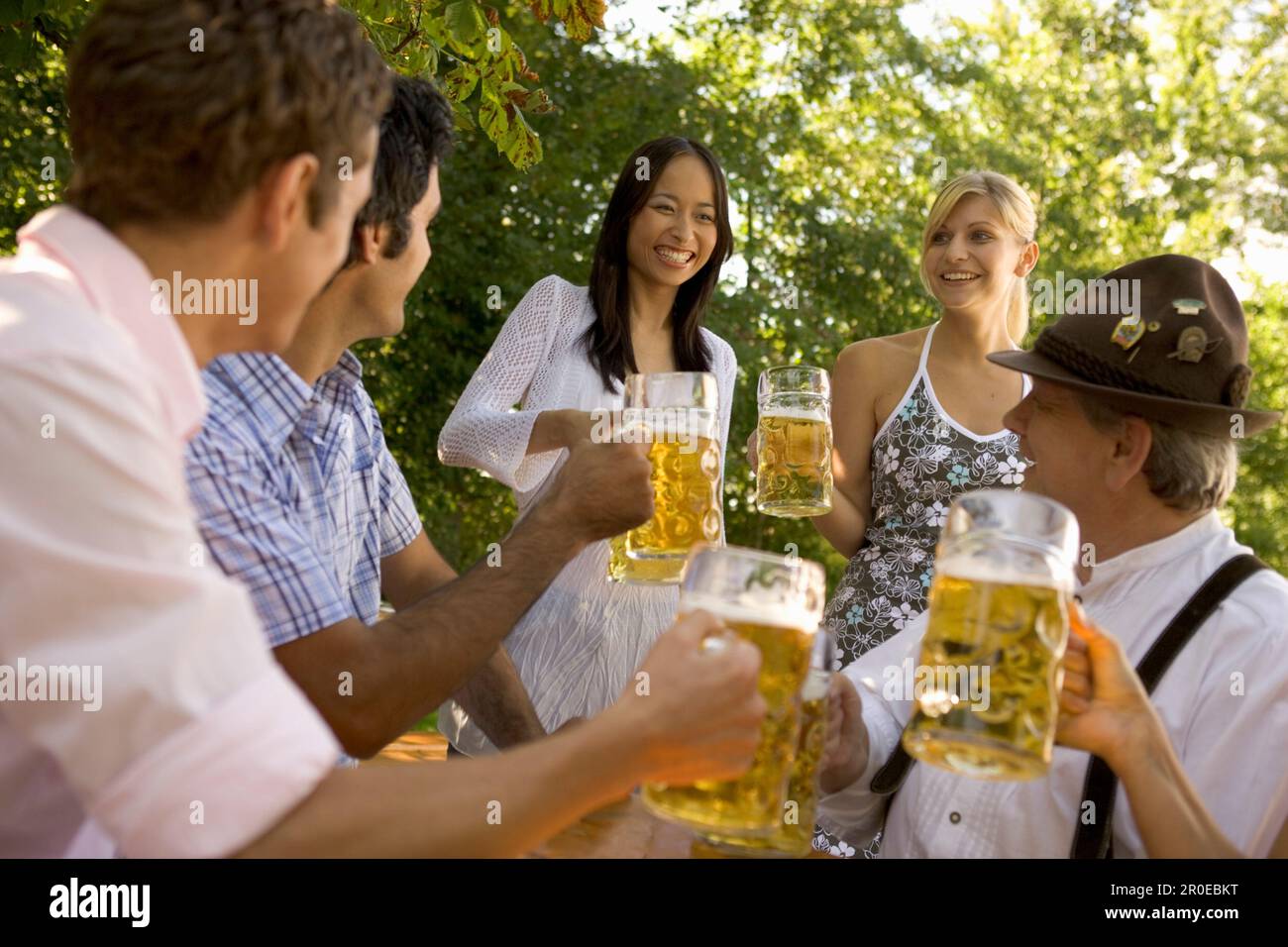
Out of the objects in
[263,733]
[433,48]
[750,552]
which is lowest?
[263,733]

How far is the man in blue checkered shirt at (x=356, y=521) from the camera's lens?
6.64ft

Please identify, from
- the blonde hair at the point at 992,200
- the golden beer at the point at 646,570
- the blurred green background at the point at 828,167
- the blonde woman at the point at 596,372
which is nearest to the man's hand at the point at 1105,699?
the golden beer at the point at 646,570

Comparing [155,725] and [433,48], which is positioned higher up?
[433,48]

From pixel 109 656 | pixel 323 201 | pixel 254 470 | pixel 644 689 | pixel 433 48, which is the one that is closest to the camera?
pixel 109 656

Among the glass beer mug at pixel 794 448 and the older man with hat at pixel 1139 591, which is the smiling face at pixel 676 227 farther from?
the older man with hat at pixel 1139 591

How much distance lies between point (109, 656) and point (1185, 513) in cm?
171

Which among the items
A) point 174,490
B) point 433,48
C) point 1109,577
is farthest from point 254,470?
point 433,48

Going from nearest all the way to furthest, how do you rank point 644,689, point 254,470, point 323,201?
point 644,689 → point 323,201 → point 254,470

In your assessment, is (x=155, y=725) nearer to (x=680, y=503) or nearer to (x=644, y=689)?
(x=644, y=689)

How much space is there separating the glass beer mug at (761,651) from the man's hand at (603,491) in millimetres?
712

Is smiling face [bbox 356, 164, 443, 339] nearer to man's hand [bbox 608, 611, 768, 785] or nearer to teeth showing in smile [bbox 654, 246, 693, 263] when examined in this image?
teeth showing in smile [bbox 654, 246, 693, 263]

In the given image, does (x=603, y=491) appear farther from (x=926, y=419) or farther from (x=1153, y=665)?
(x=926, y=419)

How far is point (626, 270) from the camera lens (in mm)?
3912
